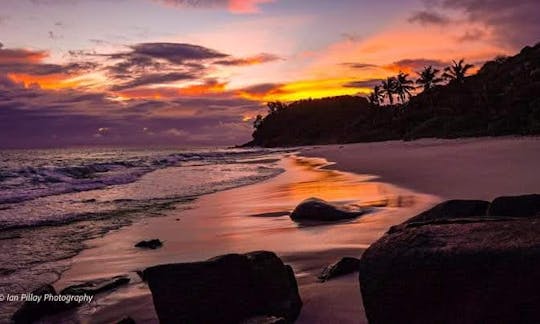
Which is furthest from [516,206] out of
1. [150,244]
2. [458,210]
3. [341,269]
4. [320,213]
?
[150,244]

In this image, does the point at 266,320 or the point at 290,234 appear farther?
the point at 290,234

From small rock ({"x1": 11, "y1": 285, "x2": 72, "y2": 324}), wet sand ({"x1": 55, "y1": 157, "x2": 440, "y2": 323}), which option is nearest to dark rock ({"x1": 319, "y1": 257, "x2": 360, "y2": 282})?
wet sand ({"x1": 55, "y1": 157, "x2": 440, "y2": 323})

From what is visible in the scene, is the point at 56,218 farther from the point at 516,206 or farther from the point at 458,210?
the point at 516,206

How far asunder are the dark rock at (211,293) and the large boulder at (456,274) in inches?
43.2

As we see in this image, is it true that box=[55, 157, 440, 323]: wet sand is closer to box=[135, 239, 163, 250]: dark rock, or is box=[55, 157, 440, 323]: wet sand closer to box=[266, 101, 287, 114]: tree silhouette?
box=[135, 239, 163, 250]: dark rock

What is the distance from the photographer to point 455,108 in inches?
2347

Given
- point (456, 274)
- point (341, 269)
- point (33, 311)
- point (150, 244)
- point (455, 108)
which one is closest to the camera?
point (456, 274)

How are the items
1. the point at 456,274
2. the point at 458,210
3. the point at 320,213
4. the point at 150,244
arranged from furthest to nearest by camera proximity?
the point at 320,213 < the point at 150,244 < the point at 458,210 < the point at 456,274

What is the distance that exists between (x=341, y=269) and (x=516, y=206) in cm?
178

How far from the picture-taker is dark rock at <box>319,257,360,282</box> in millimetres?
4805

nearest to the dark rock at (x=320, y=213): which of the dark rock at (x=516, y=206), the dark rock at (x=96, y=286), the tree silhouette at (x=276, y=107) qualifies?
the dark rock at (x=516, y=206)

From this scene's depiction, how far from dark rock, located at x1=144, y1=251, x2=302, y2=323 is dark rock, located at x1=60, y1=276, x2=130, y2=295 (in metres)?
1.64

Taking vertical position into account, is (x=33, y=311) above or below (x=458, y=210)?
below

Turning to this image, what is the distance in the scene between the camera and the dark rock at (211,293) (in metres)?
3.69
